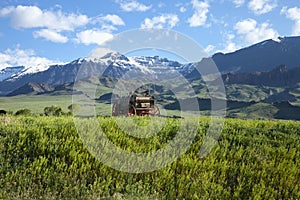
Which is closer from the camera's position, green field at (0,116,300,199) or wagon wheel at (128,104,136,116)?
green field at (0,116,300,199)

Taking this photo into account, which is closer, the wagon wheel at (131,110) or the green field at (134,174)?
the green field at (134,174)

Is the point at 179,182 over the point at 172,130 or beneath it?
beneath

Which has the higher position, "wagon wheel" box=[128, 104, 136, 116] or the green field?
"wagon wheel" box=[128, 104, 136, 116]

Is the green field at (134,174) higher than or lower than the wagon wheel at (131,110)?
lower

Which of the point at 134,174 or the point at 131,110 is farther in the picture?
the point at 131,110

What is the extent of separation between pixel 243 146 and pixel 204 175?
3.71 meters

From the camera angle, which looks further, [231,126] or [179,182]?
[231,126]

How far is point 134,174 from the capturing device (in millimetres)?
12297

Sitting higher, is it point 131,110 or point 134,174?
point 131,110

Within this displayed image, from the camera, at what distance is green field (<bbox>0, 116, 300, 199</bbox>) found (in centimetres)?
1103

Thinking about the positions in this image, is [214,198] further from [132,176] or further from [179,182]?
[132,176]

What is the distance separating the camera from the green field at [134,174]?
11.0m

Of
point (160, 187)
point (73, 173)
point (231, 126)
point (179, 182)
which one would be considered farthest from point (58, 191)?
point (231, 126)

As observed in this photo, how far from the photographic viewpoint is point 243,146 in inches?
601
